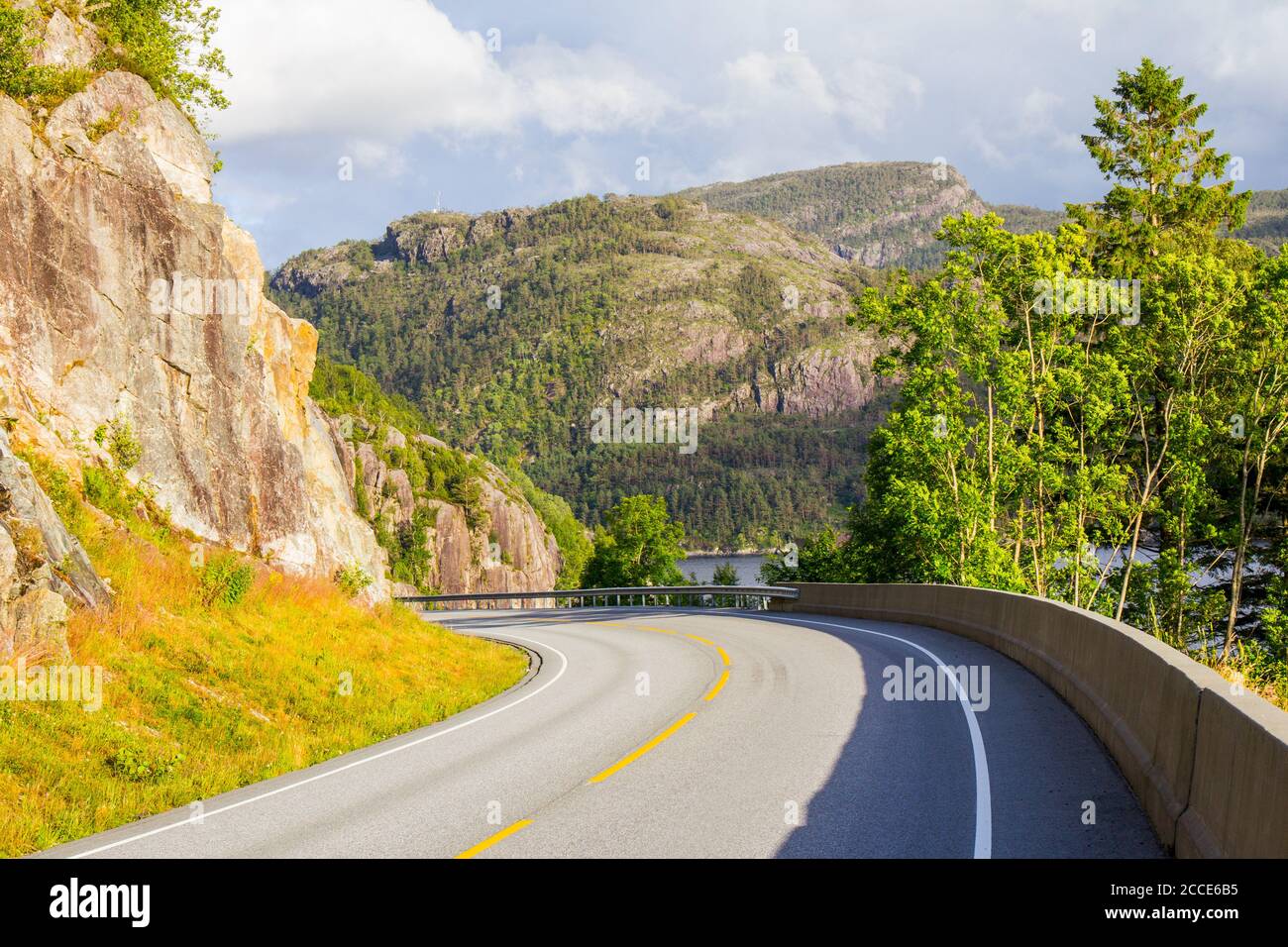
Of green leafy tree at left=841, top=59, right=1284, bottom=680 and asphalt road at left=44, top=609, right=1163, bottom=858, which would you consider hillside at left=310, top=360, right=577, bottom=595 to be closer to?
green leafy tree at left=841, top=59, right=1284, bottom=680

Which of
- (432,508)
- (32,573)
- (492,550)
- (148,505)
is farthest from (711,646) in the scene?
(492,550)

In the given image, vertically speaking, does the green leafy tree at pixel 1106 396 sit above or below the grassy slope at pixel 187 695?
above

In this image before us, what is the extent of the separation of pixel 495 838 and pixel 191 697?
22.7 ft

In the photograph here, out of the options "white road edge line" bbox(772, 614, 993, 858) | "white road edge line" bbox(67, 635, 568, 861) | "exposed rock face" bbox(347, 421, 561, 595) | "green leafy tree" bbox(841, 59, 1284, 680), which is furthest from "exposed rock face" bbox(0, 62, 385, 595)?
"exposed rock face" bbox(347, 421, 561, 595)

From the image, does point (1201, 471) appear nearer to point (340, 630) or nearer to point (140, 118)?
point (340, 630)

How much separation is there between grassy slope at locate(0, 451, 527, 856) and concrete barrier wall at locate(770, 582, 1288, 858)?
30.3 feet

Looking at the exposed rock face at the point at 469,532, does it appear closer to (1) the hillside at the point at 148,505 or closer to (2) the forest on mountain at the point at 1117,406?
(2) the forest on mountain at the point at 1117,406

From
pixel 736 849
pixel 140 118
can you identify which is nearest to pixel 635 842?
pixel 736 849

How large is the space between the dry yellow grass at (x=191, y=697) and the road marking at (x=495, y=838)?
157 inches

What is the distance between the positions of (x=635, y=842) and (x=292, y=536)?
635 inches

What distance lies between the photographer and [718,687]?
16.8 m

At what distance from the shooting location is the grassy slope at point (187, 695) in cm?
1025

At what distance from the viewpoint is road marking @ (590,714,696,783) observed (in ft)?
35.0

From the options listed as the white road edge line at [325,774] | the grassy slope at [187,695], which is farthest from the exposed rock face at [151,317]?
the white road edge line at [325,774]
